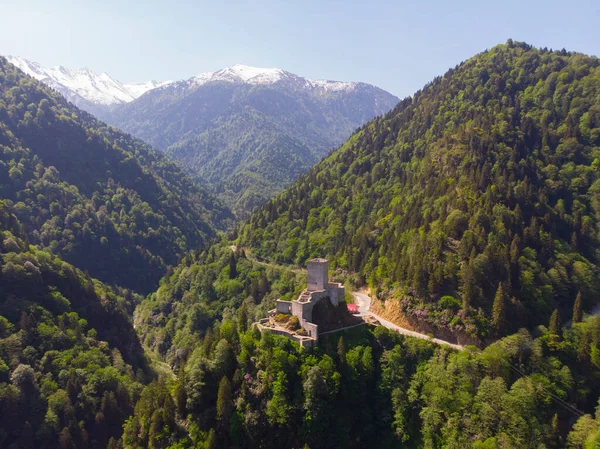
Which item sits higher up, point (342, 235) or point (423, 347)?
point (342, 235)

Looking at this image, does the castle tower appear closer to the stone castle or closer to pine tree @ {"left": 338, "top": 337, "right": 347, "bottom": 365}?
the stone castle

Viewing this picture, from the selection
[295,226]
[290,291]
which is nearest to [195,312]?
[290,291]

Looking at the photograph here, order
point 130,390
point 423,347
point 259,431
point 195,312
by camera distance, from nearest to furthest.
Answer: point 259,431 < point 423,347 < point 130,390 < point 195,312

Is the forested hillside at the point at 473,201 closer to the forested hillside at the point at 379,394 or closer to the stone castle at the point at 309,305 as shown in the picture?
the forested hillside at the point at 379,394

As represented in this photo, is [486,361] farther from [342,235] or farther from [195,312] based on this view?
[195,312]

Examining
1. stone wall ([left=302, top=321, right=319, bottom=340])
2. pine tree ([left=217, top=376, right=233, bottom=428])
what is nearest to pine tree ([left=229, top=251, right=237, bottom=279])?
stone wall ([left=302, top=321, right=319, bottom=340])

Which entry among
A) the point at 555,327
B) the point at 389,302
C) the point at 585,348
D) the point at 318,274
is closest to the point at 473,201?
the point at 389,302

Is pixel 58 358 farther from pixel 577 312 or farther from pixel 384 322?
pixel 577 312
